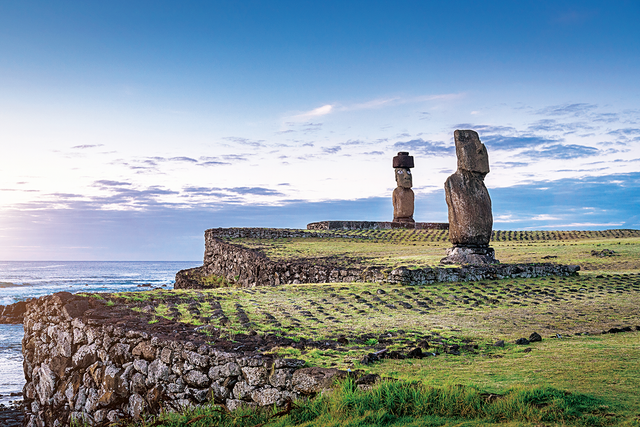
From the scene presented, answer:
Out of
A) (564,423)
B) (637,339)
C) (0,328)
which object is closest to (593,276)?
(637,339)

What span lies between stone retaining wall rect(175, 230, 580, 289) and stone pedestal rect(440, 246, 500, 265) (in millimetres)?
1689

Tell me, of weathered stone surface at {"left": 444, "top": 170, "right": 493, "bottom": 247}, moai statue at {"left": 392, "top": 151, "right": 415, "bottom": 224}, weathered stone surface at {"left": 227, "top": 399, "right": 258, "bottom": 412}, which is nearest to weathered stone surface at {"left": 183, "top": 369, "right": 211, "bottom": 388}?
weathered stone surface at {"left": 227, "top": 399, "right": 258, "bottom": 412}

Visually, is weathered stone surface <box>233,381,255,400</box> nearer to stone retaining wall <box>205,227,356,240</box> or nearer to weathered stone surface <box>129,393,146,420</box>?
weathered stone surface <box>129,393,146,420</box>

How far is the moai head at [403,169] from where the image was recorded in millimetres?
42500

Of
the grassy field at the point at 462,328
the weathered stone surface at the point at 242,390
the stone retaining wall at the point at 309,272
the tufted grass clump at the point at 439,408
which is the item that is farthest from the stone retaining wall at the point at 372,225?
the tufted grass clump at the point at 439,408

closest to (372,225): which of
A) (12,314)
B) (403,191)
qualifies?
(403,191)

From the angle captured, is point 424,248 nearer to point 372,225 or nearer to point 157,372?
point 372,225

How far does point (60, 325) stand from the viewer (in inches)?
438

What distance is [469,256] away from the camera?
66.3 feet

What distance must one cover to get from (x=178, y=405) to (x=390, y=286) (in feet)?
30.3

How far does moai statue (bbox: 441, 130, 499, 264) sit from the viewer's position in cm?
2044

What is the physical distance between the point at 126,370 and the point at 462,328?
6805mm

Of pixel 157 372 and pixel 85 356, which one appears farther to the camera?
pixel 85 356

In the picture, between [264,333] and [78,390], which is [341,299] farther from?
[78,390]
